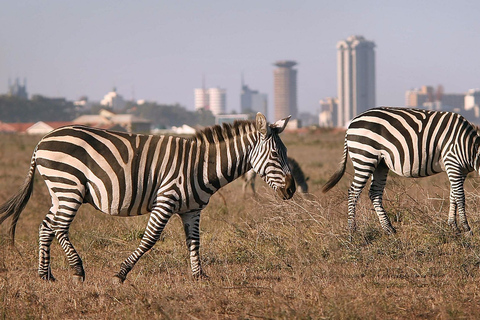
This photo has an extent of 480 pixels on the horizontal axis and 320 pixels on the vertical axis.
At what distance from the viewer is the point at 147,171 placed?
678 centimetres

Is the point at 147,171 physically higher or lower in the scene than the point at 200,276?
higher

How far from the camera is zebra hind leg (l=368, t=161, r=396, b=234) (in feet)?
29.0

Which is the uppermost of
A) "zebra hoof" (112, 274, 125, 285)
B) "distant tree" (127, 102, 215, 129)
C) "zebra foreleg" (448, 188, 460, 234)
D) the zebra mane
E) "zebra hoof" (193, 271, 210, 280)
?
the zebra mane

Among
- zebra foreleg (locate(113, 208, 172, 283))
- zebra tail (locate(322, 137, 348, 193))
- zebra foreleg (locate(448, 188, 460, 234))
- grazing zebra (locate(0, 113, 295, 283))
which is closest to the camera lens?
zebra foreleg (locate(113, 208, 172, 283))

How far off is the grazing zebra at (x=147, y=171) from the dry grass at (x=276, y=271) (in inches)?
23.8

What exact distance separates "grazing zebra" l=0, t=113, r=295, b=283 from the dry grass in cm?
60

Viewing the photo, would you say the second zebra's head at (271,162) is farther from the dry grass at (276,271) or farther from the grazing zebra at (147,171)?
the dry grass at (276,271)

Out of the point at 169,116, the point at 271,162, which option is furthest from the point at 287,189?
the point at 169,116

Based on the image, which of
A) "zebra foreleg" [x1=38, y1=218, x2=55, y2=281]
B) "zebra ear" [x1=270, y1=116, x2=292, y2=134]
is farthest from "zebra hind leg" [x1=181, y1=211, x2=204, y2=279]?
"zebra foreleg" [x1=38, y1=218, x2=55, y2=281]

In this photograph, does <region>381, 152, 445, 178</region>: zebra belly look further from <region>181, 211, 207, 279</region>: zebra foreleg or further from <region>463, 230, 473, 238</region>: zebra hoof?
<region>181, 211, 207, 279</region>: zebra foreleg

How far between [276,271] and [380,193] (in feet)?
8.48

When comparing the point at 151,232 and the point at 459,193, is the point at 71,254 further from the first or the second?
the point at 459,193

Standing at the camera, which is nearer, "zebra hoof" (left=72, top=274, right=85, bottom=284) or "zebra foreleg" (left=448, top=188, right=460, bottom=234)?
"zebra hoof" (left=72, top=274, right=85, bottom=284)

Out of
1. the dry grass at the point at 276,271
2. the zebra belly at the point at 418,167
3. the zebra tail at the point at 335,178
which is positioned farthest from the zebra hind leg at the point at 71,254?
the zebra belly at the point at 418,167
